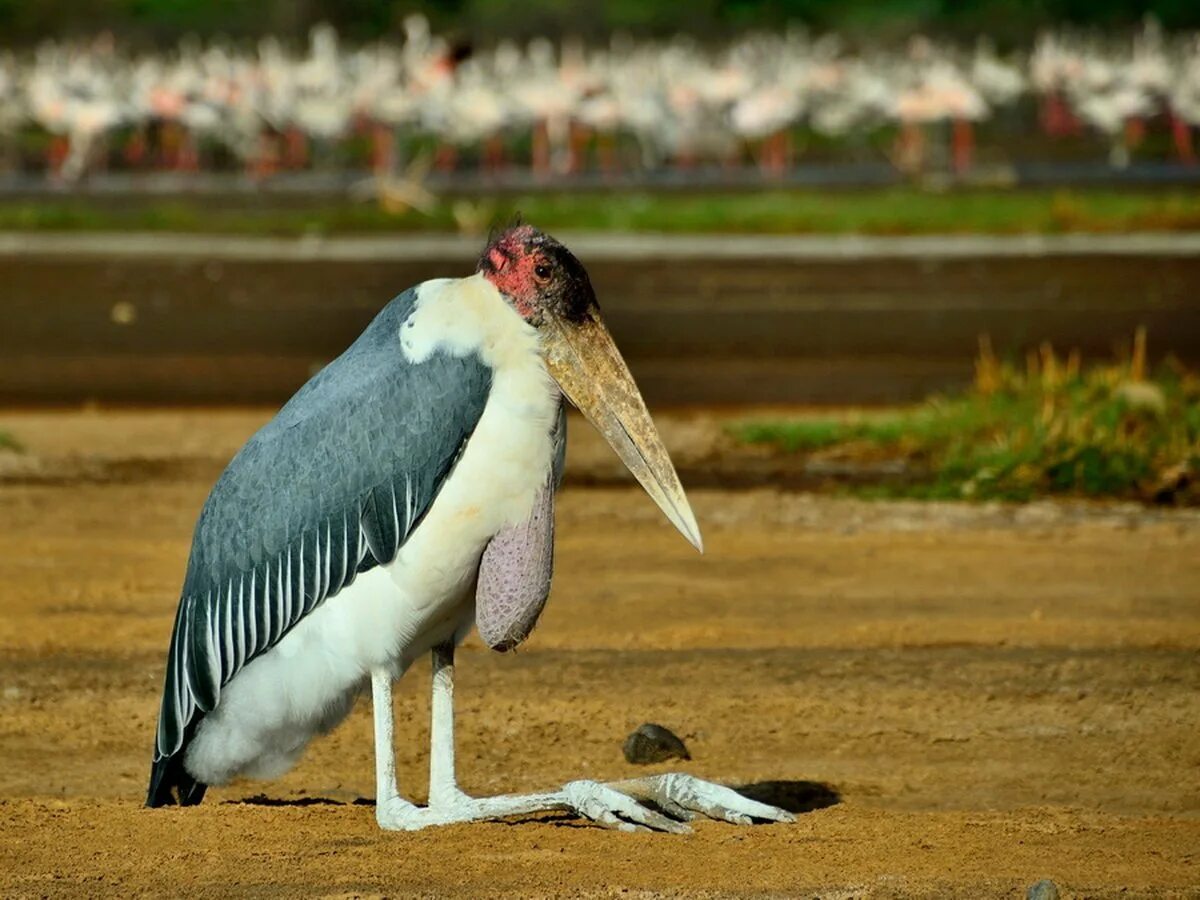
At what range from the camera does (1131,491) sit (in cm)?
1034

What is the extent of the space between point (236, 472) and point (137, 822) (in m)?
0.85

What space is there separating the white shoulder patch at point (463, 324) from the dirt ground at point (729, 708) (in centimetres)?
106

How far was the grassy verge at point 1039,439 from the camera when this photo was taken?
34.0 ft

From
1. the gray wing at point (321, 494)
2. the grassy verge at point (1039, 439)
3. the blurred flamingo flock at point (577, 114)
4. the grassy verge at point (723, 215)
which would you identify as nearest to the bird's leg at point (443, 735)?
the gray wing at point (321, 494)

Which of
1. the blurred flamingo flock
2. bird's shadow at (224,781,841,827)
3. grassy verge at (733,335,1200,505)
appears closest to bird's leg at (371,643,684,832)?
bird's shadow at (224,781,841,827)

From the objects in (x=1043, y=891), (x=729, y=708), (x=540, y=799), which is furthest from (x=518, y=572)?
(x=729, y=708)

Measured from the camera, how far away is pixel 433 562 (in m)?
5.37

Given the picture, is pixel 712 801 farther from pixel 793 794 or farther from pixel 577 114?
pixel 577 114

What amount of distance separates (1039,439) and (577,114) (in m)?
21.4

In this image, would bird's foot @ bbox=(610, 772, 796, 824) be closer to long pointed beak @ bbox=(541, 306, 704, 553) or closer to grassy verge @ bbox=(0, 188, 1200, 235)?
long pointed beak @ bbox=(541, 306, 704, 553)

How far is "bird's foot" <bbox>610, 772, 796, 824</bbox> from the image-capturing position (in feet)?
18.4

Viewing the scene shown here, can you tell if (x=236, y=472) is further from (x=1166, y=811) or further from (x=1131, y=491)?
(x=1131, y=491)

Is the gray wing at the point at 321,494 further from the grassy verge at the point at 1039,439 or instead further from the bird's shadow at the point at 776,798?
the grassy verge at the point at 1039,439

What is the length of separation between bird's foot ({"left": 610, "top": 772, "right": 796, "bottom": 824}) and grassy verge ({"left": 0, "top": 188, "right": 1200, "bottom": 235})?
644 inches
